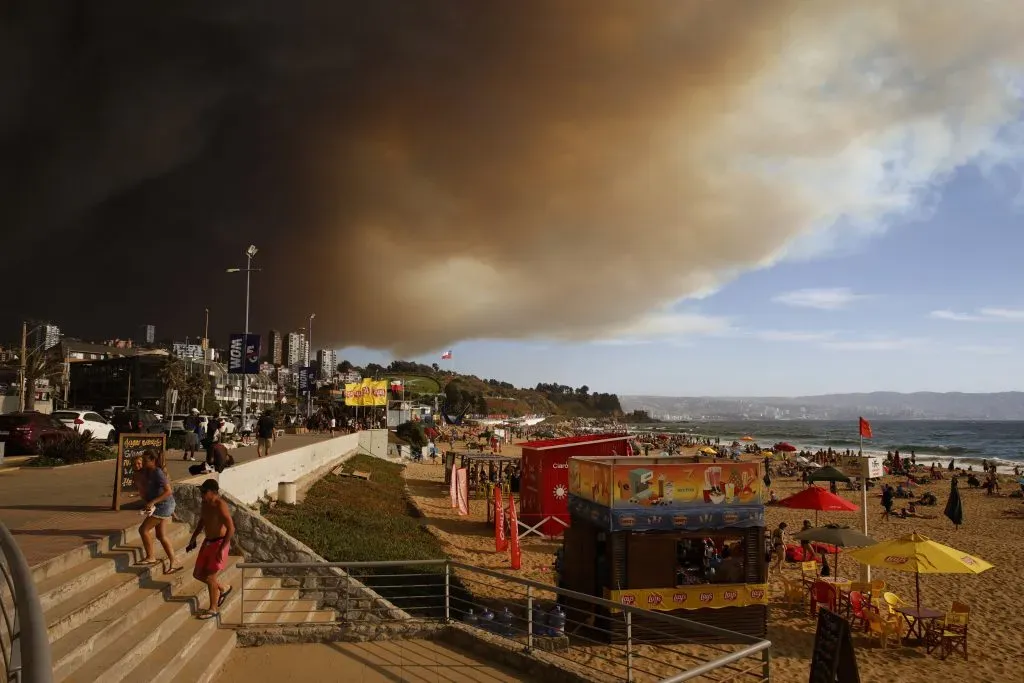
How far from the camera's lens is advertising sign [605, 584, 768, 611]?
10.5 metres

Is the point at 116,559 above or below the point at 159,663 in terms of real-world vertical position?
above

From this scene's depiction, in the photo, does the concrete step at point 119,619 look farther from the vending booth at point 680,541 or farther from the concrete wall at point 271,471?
the vending booth at point 680,541

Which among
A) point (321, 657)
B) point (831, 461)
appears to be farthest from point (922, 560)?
point (831, 461)

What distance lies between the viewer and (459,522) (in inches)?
910

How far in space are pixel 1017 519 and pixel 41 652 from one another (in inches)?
1457

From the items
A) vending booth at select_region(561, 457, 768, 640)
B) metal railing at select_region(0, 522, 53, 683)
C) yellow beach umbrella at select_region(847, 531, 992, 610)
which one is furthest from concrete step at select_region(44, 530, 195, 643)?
yellow beach umbrella at select_region(847, 531, 992, 610)

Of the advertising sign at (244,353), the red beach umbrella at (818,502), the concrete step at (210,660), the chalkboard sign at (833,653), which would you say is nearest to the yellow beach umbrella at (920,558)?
the red beach umbrella at (818,502)

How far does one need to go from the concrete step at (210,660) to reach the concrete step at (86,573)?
147 cm

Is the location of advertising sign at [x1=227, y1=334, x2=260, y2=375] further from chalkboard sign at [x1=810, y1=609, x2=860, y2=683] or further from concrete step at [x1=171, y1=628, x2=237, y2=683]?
chalkboard sign at [x1=810, y1=609, x2=860, y2=683]

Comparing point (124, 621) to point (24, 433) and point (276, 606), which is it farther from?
point (24, 433)

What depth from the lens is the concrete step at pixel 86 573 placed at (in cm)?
658

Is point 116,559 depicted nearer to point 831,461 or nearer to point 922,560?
point 922,560

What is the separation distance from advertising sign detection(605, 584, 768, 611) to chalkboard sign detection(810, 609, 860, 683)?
14.5ft

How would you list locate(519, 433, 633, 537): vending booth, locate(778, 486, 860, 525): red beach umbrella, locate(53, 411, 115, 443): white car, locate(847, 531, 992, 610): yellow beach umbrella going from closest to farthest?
locate(847, 531, 992, 610): yellow beach umbrella
locate(778, 486, 860, 525): red beach umbrella
locate(519, 433, 633, 537): vending booth
locate(53, 411, 115, 443): white car
